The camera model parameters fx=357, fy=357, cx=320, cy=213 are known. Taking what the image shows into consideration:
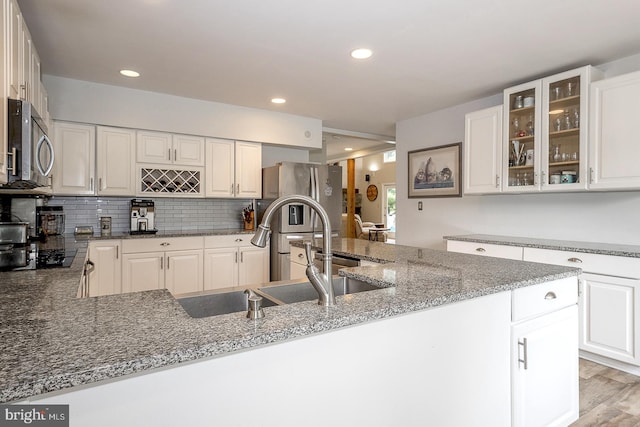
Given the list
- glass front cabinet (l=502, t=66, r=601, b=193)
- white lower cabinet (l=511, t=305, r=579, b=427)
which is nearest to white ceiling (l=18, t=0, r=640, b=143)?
glass front cabinet (l=502, t=66, r=601, b=193)

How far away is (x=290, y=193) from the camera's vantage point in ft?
13.9

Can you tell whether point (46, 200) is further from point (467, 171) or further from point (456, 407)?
point (467, 171)

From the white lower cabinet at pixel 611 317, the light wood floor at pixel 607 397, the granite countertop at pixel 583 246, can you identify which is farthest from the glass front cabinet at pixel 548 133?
the light wood floor at pixel 607 397

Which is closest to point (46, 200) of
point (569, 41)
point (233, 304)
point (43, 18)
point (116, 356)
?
point (43, 18)

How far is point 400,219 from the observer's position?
503 cm

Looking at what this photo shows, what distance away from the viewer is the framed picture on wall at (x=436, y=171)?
4.25m

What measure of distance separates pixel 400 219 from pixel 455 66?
2.39 metres

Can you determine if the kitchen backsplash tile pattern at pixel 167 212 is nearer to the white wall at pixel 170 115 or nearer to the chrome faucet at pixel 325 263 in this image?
the white wall at pixel 170 115

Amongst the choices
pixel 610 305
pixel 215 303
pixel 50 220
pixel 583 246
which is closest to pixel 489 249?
pixel 583 246

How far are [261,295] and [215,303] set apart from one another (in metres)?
0.19

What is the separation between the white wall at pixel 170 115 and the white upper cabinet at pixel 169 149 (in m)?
0.08

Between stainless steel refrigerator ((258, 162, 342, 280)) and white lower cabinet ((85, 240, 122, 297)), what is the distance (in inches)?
Result: 65.4

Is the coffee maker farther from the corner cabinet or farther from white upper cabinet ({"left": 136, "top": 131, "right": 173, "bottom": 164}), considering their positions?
the corner cabinet

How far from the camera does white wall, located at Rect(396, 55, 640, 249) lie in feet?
9.59
